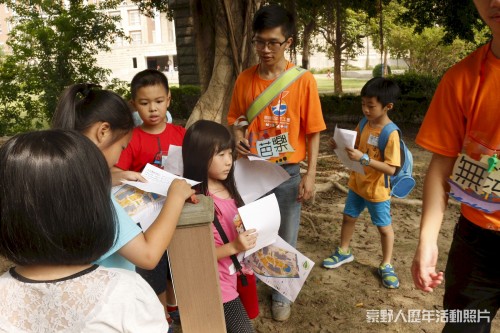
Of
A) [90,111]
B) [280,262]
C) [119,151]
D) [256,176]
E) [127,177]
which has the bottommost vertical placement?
[280,262]

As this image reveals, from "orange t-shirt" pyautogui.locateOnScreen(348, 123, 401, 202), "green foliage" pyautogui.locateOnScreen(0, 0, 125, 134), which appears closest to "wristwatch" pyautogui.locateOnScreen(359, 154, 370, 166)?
"orange t-shirt" pyautogui.locateOnScreen(348, 123, 401, 202)

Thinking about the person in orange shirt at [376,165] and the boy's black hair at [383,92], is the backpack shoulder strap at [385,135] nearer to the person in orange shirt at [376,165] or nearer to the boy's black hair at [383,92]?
the person in orange shirt at [376,165]

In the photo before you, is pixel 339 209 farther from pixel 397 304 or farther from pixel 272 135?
pixel 272 135

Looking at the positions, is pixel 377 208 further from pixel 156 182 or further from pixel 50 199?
pixel 50 199

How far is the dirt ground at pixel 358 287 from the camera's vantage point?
241 centimetres

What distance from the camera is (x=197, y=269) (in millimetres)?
1278

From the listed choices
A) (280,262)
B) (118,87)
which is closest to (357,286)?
(280,262)

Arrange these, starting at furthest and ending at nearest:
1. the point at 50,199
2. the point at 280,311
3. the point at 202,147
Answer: the point at 280,311, the point at 202,147, the point at 50,199

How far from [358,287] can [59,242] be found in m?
2.29

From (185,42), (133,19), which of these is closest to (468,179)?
(185,42)

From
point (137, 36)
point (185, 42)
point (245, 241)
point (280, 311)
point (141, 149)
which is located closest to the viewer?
point (245, 241)

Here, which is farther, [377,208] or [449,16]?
[449,16]

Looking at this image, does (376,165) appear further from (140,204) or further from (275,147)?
(140,204)

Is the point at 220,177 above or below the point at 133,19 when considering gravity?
below
